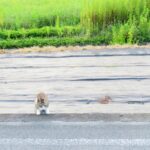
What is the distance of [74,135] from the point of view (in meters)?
5.20

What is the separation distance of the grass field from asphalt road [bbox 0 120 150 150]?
4.20 meters

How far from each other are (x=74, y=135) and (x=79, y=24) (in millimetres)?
5855

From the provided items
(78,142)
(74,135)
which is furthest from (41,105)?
(78,142)

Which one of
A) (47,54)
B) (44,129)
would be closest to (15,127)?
(44,129)

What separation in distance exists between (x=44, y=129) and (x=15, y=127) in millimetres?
306

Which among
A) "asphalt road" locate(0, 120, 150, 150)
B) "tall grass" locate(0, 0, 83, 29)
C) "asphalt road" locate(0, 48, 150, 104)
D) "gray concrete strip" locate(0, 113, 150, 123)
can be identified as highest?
"asphalt road" locate(0, 120, 150, 150)

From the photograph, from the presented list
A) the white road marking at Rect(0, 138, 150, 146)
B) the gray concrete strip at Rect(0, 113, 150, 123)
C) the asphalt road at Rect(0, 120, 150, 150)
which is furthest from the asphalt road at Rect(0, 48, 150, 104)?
the white road marking at Rect(0, 138, 150, 146)

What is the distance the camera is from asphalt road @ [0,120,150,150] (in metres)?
4.92

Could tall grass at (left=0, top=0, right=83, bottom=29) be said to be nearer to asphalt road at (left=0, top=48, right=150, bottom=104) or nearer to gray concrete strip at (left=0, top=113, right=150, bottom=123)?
asphalt road at (left=0, top=48, right=150, bottom=104)

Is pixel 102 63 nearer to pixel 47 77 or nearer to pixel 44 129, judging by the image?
pixel 47 77

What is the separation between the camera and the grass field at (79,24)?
9.67 meters

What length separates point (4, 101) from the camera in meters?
6.56

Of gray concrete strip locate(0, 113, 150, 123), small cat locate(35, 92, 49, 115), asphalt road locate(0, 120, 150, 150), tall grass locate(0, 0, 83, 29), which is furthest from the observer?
tall grass locate(0, 0, 83, 29)

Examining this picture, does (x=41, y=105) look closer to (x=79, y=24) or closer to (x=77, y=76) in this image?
(x=77, y=76)
